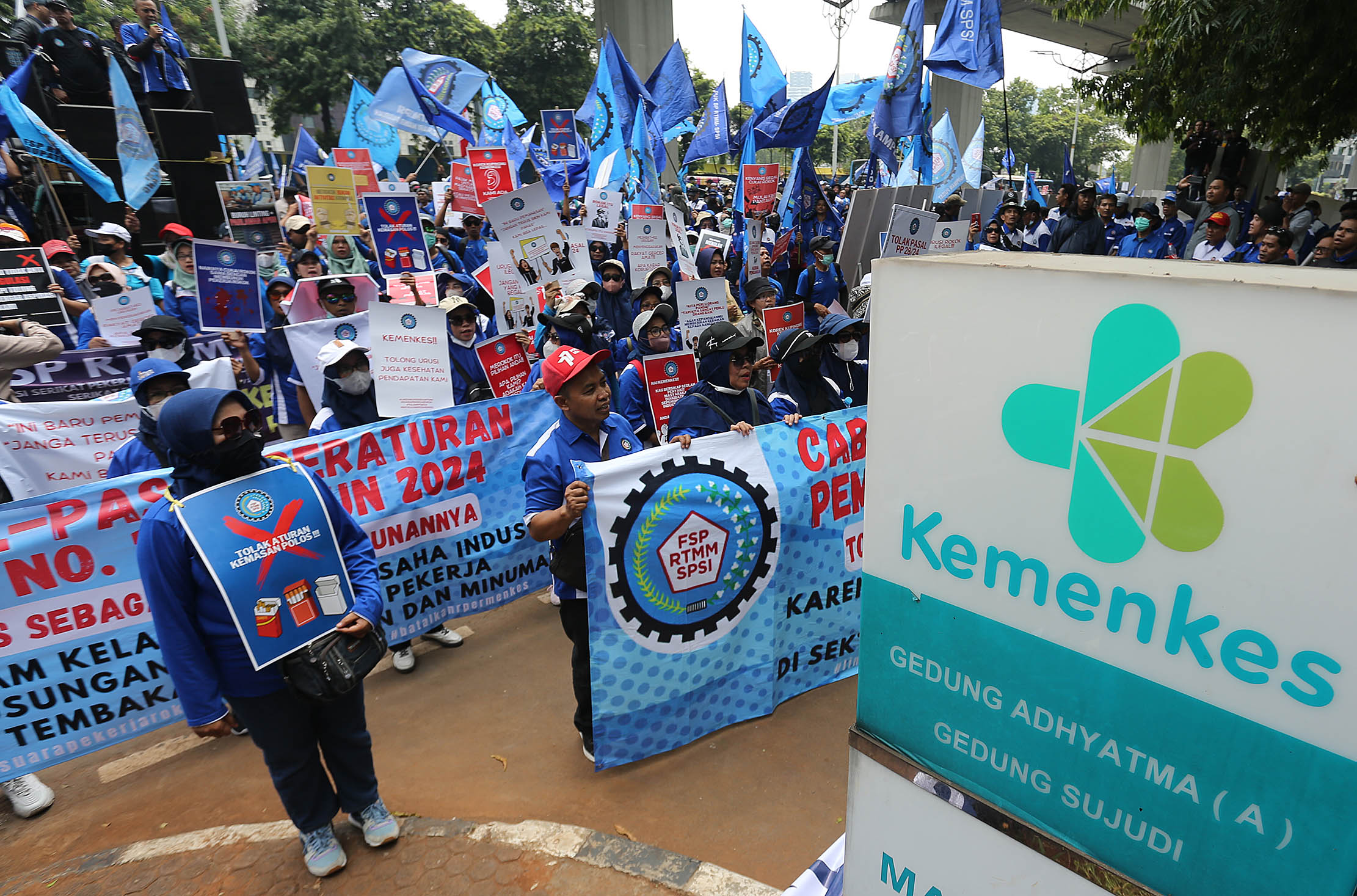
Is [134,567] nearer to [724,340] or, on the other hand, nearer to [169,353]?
[169,353]

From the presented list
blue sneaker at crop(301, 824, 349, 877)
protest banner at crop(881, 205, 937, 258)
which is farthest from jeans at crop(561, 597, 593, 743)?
protest banner at crop(881, 205, 937, 258)

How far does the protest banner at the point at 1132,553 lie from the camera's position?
0.97 meters

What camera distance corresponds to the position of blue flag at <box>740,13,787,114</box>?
1083 centimetres

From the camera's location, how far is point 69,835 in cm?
338

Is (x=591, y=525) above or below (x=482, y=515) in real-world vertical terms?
above

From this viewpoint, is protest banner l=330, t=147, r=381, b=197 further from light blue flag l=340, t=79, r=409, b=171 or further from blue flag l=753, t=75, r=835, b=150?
blue flag l=753, t=75, r=835, b=150

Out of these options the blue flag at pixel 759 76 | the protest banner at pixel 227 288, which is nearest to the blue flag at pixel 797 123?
the blue flag at pixel 759 76

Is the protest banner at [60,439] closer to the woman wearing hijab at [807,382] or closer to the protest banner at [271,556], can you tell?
the protest banner at [271,556]

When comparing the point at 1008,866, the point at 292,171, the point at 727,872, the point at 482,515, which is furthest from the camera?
the point at 292,171

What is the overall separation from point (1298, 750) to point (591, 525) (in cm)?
258

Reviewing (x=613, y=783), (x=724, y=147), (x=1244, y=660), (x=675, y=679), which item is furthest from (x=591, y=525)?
(x=724, y=147)

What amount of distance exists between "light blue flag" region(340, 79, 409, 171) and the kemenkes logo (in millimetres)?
13029

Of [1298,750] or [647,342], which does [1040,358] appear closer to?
[1298,750]

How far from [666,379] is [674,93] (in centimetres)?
752
